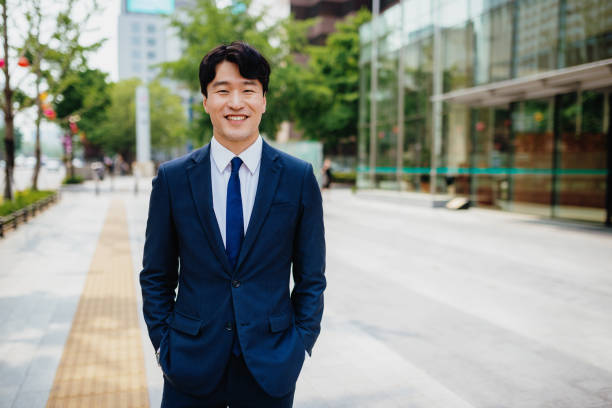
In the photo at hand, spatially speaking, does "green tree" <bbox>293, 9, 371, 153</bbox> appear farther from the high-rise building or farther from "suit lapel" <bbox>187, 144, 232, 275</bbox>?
the high-rise building

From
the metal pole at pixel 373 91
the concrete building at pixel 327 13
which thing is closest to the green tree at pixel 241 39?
the metal pole at pixel 373 91

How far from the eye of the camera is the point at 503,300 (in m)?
6.08

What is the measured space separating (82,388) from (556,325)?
425cm

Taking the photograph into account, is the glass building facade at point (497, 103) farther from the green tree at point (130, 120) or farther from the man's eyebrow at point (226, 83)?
the green tree at point (130, 120)

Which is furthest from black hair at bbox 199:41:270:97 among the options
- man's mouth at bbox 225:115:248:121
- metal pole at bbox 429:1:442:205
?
metal pole at bbox 429:1:442:205

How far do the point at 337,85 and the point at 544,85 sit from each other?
21991 millimetres

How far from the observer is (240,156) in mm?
1884

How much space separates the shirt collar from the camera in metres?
1.88

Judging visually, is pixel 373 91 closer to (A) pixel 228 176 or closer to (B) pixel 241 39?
(B) pixel 241 39

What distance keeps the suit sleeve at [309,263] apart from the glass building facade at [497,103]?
10.6 m

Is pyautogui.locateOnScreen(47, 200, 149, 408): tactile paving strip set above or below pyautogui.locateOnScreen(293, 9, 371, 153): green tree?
below

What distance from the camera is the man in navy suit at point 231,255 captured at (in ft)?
→ 5.95

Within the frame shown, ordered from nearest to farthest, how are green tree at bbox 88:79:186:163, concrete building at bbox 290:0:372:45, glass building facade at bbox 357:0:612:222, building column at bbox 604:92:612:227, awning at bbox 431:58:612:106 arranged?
awning at bbox 431:58:612:106
building column at bbox 604:92:612:227
glass building facade at bbox 357:0:612:222
concrete building at bbox 290:0:372:45
green tree at bbox 88:79:186:163

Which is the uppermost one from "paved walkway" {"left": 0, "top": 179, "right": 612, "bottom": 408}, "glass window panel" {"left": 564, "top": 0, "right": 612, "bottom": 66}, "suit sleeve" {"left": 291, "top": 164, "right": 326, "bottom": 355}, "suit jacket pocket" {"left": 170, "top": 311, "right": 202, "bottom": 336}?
"glass window panel" {"left": 564, "top": 0, "right": 612, "bottom": 66}
